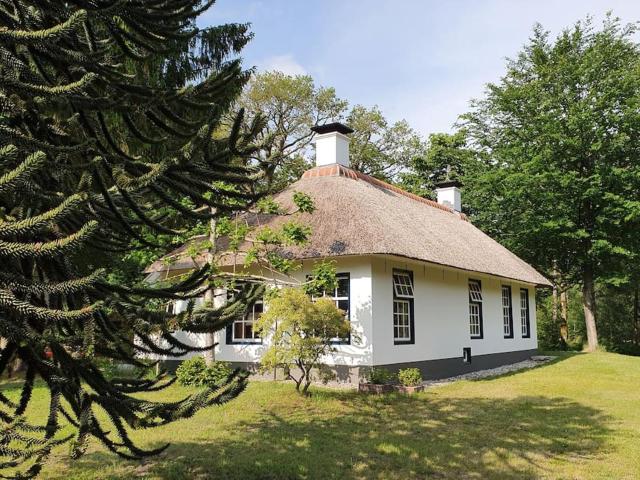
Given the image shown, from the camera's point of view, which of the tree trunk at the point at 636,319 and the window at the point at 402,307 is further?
the tree trunk at the point at 636,319

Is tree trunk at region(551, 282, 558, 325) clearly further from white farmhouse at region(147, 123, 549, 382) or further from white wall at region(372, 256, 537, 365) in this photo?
white wall at region(372, 256, 537, 365)

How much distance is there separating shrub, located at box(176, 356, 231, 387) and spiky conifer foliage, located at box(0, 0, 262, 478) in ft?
23.9

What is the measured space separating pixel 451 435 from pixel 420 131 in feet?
85.9

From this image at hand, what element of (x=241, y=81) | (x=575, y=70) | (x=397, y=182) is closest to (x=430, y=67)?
(x=241, y=81)

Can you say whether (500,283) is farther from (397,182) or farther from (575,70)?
(397,182)

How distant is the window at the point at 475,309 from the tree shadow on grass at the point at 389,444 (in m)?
6.04

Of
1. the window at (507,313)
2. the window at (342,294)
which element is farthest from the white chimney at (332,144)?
the window at (507,313)

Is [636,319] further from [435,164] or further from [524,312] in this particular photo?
[435,164]

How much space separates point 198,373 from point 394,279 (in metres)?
4.65

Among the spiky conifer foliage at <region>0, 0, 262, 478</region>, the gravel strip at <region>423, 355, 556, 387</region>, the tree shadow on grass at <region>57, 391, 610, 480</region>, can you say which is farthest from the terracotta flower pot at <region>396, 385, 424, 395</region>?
the spiky conifer foliage at <region>0, 0, 262, 478</region>

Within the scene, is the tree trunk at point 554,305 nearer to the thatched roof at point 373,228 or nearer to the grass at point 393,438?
the thatched roof at point 373,228

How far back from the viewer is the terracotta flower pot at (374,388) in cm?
1072

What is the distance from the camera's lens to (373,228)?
38.7 feet

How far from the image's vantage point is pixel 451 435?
24.4 ft
